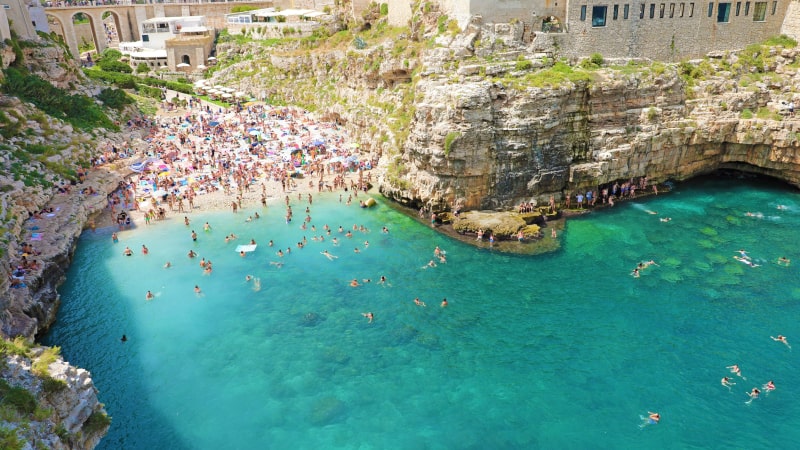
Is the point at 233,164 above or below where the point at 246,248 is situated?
above

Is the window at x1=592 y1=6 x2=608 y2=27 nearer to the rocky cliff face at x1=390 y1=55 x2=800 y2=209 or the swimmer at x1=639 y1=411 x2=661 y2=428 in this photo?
the rocky cliff face at x1=390 y1=55 x2=800 y2=209

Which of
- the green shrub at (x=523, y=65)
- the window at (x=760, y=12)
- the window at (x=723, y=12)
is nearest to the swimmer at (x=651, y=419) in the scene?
the green shrub at (x=523, y=65)

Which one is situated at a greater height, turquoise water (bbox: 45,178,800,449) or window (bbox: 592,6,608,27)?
window (bbox: 592,6,608,27)

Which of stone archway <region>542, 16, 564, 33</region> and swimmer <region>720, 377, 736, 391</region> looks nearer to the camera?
swimmer <region>720, 377, 736, 391</region>

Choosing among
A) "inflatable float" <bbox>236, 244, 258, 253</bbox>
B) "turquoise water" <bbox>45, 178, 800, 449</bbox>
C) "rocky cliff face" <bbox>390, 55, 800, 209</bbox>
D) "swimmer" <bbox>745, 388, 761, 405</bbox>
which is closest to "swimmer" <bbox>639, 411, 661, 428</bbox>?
"turquoise water" <bbox>45, 178, 800, 449</bbox>

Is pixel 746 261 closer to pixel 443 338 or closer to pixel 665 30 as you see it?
pixel 443 338

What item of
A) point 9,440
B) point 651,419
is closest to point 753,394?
point 651,419

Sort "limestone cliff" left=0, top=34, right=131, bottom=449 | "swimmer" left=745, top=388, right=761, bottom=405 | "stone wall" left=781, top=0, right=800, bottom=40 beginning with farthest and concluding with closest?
1. "stone wall" left=781, top=0, right=800, bottom=40
2. "swimmer" left=745, top=388, right=761, bottom=405
3. "limestone cliff" left=0, top=34, right=131, bottom=449
